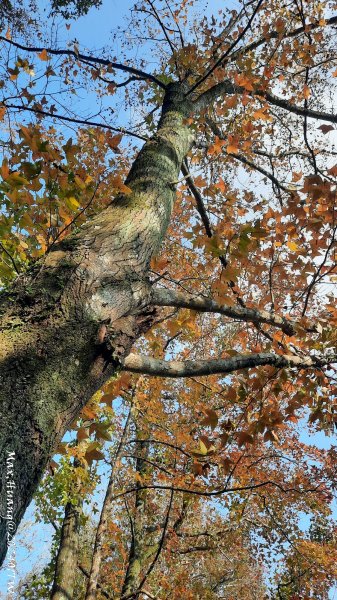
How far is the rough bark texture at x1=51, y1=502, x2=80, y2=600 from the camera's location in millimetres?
6590

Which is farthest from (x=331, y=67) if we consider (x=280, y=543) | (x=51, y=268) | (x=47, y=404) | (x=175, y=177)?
(x=280, y=543)

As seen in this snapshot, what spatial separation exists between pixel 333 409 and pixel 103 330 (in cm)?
238

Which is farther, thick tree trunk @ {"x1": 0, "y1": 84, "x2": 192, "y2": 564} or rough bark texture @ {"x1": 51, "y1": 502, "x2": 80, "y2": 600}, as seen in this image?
rough bark texture @ {"x1": 51, "y1": 502, "x2": 80, "y2": 600}

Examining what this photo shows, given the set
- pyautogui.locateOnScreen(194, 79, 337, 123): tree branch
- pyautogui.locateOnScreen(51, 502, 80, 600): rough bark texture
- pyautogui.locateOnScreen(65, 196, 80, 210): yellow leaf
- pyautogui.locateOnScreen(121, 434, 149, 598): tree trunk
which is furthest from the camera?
pyautogui.locateOnScreen(121, 434, 149, 598): tree trunk

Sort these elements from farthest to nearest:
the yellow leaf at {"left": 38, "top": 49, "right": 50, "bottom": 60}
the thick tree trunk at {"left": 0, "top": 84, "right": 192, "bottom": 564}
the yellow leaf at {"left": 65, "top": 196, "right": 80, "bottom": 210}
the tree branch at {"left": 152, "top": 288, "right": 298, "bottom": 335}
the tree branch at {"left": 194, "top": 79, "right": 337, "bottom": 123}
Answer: the tree branch at {"left": 194, "top": 79, "right": 337, "bottom": 123} < the yellow leaf at {"left": 38, "top": 49, "right": 50, "bottom": 60} < the yellow leaf at {"left": 65, "top": 196, "right": 80, "bottom": 210} < the tree branch at {"left": 152, "top": 288, "right": 298, "bottom": 335} < the thick tree trunk at {"left": 0, "top": 84, "right": 192, "bottom": 564}

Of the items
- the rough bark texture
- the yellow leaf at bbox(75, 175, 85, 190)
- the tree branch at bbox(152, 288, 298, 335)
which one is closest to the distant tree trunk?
the tree branch at bbox(152, 288, 298, 335)

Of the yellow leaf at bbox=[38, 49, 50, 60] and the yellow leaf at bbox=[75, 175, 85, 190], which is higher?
the yellow leaf at bbox=[38, 49, 50, 60]

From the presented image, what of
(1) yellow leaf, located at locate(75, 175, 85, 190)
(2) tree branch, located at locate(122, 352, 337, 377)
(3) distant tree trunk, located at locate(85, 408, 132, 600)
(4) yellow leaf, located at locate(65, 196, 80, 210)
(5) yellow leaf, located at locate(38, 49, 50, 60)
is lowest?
(3) distant tree trunk, located at locate(85, 408, 132, 600)

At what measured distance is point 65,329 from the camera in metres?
1.48

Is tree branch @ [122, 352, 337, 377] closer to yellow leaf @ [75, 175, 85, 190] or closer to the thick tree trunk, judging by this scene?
the thick tree trunk

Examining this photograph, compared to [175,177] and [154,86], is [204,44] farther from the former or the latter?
[175,177]

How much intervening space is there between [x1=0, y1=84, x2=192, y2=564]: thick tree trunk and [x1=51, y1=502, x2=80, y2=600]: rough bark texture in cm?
654

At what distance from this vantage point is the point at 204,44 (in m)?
5.12

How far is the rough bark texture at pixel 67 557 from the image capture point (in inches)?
259
